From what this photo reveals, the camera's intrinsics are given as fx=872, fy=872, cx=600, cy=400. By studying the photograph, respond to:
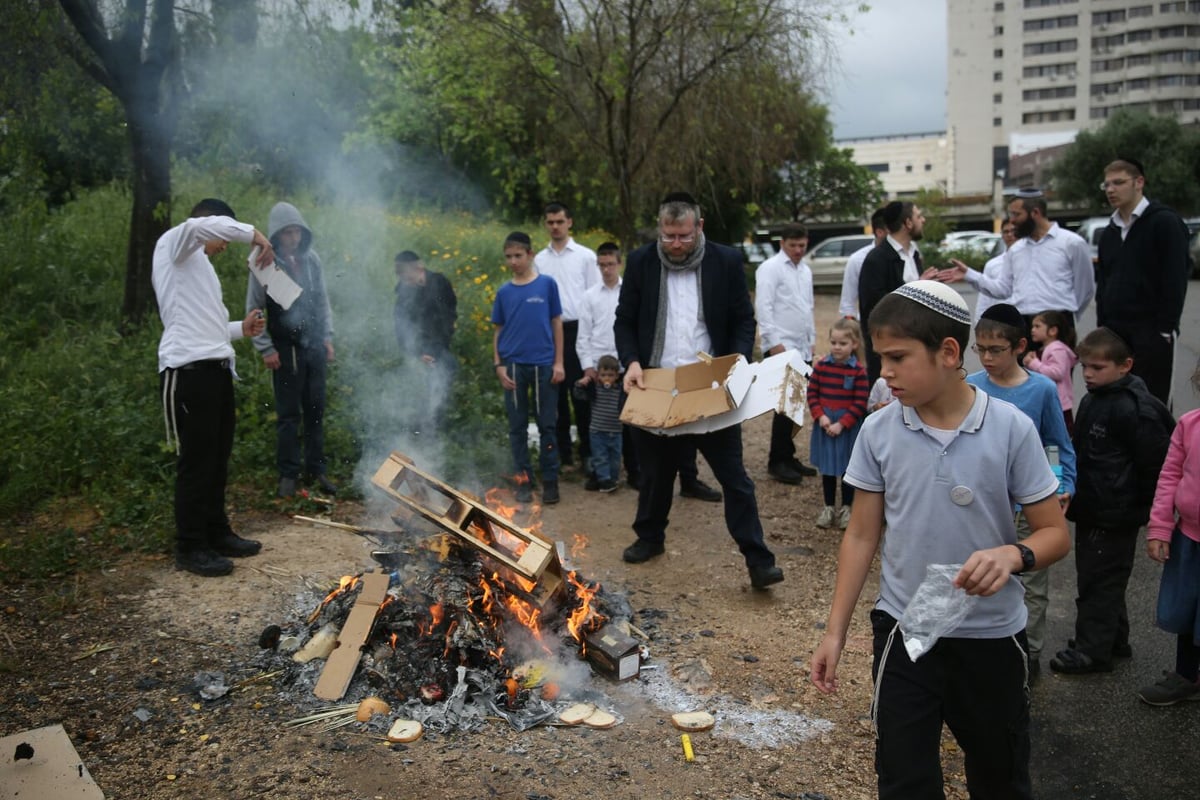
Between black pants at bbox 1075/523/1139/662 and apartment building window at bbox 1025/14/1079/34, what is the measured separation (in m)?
97.7

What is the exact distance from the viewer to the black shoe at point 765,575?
5.17m

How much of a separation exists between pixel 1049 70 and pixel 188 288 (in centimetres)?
9873

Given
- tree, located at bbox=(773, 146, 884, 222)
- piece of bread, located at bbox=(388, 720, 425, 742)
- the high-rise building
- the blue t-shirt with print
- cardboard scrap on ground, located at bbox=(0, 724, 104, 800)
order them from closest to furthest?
cardboard scrap on ground, located at bbox=(0, 724, 104, 800) < piece of bread, located at bbox=(388, 720, 425, 742) < the blue t-shirt with print < tree, located at bbox=(773, 146, 884, 222) < the high-rise building

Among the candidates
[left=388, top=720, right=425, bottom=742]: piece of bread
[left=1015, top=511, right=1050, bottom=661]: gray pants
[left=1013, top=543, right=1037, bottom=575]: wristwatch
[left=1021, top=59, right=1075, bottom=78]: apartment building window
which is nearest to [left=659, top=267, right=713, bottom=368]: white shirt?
[left=1015, top=511, right=1050, bottom=661]: gray pants

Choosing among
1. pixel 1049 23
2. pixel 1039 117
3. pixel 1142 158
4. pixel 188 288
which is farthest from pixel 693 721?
pixel 1049 23

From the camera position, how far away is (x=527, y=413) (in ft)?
23.6

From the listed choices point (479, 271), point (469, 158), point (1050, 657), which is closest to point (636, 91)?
point (479, 271)

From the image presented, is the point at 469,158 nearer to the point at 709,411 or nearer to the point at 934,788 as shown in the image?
the point at 709,411

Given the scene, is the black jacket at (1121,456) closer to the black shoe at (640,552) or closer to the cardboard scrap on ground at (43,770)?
the black shoe at (640,552)

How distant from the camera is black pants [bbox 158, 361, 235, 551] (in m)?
5.17

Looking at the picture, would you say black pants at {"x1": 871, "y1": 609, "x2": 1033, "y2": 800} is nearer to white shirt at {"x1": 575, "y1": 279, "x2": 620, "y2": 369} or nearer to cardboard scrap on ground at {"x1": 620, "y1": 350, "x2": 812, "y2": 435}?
cardboard scrap on ground at {"x1": 620, "y1": 350, "x2": 812, "y2": 435}

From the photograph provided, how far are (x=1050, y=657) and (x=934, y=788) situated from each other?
2475 millimetres

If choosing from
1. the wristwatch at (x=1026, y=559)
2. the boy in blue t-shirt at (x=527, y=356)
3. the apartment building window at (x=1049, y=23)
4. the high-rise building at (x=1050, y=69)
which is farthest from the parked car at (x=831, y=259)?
the apartment building window at (x=1049, y=23)

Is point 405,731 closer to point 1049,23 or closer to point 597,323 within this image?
point 597,323
